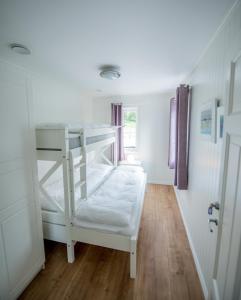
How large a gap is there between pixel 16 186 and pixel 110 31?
1608 mm

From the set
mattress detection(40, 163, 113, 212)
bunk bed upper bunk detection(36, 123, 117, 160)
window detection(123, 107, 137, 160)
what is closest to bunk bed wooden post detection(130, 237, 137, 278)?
mattress detection(40, 163, 113, 212)

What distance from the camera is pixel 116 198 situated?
219 centimetres

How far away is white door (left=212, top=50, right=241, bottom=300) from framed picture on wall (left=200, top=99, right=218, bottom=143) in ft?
1.58

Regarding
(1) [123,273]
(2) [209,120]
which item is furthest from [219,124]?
(1) [123,273]

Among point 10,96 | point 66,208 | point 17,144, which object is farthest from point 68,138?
point 66,208

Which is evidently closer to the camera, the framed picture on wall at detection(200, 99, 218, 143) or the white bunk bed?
the framed picture on wall at detection(200, 99, 218, 143)

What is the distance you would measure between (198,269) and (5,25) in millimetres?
2958

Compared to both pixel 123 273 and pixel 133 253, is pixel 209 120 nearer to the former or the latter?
pixel 133 253

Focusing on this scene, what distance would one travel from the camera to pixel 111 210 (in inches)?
71.8

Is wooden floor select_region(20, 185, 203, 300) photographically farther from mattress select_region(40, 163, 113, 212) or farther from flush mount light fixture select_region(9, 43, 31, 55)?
flush mount light fixture select_region(9, 43, 31, 55)

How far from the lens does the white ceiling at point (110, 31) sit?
1073 millimetres

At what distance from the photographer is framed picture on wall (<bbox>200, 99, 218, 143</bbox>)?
139 centimetres

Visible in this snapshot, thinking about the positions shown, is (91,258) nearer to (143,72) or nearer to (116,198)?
(116,198)

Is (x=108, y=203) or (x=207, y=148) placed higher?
(x=207, y=148)
